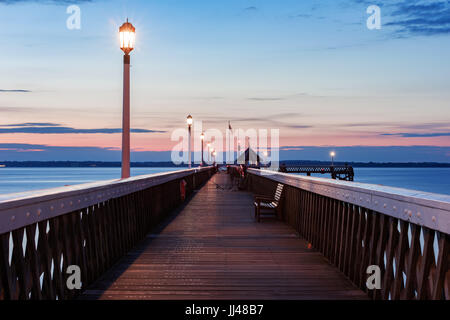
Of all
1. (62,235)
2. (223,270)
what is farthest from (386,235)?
(62,235)

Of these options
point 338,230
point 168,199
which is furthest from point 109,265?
point 168,199

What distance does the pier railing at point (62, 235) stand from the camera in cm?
306

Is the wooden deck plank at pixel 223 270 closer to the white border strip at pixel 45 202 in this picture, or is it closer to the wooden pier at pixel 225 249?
the wooden pier at pixel 225 249

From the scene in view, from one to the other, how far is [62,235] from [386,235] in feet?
10.00

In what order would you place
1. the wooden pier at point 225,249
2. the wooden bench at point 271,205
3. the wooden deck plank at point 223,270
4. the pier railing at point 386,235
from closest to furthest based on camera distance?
the pier railing at point 386,235 < the wooden pier at point 225,249 < the wooden deck plank at point 223,270 < the wooden bench at point 271,205

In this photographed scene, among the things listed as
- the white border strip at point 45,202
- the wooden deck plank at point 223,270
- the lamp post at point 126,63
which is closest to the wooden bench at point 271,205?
the wooden deck plank at point 223,270

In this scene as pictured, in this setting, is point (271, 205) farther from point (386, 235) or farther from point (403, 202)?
point (403, 202)

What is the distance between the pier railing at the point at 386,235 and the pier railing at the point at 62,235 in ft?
9.37

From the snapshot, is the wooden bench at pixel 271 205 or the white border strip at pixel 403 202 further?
the wooden bench at pixel 271 205

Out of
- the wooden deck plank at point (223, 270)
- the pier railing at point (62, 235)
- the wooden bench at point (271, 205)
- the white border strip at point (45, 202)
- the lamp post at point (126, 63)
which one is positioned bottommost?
the wooden deck plank at point (223, 270)

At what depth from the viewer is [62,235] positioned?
13.5 ft

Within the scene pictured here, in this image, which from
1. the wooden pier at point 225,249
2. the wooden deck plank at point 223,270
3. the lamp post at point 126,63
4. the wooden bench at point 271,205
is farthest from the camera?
the wooden bench at point 271,205

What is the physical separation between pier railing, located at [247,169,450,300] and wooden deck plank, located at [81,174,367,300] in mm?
322

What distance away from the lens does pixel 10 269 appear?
9.85 ft
